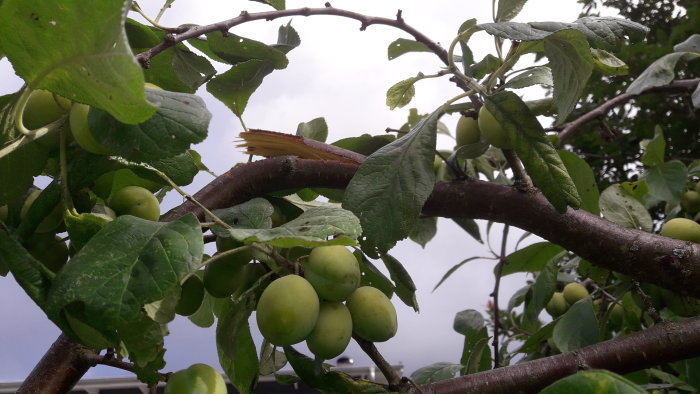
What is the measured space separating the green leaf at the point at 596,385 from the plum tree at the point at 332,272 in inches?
11.2

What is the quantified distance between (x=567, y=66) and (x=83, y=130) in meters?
0.65

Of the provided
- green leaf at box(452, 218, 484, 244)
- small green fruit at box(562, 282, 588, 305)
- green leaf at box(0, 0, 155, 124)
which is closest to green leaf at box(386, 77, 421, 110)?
green leaf at box(452, 218, 484, 244)

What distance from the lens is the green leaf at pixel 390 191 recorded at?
2.50ft

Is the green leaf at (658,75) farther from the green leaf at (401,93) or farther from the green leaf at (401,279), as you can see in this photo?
the green leaf at (401,279)

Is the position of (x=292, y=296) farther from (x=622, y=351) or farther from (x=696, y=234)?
(x=696, y=234)

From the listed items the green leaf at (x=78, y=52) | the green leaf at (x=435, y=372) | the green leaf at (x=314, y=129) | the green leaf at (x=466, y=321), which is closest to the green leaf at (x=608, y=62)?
the green leaf at (x=314, y=129)

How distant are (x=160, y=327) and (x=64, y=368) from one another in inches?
8.8

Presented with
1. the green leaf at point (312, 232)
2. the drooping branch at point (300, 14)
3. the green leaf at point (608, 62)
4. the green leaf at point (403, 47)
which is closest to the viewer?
the green leaf at point (312, 232)

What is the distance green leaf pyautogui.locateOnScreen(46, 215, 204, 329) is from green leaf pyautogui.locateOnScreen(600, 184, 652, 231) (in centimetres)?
104

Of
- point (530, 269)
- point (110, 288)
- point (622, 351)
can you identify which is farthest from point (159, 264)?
point (530, 269)

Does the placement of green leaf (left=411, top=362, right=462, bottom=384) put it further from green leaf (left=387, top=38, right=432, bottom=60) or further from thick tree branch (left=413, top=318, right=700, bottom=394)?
green leaf (left=387, top=38, right=432, bottom=60)

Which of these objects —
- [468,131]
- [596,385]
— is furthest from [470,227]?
[596,385]

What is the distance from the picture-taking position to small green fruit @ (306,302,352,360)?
685mm

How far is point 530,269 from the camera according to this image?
160 centimetres
